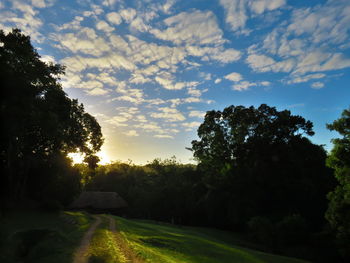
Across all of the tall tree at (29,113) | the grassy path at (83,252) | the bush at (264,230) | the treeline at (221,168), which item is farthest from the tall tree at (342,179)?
the tall tree at (29,113)

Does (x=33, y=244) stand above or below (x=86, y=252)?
below

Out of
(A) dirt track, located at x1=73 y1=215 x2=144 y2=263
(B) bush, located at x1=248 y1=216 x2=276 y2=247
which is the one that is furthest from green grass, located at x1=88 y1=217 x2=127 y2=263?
(B) bush, located at x1=248 y1=216 x2=276 y2=247

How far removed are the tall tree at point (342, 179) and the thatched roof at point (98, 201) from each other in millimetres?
39644

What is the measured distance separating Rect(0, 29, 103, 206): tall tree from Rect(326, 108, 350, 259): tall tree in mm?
24988

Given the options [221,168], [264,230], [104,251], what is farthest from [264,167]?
[104,251]

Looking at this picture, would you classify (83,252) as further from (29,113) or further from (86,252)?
(29,113)

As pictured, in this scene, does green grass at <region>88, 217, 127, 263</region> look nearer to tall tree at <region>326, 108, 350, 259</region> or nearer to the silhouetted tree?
tall tree at <region>326, 108, 350, 259</region>

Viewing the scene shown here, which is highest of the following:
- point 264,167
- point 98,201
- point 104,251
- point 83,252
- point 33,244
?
point 264,167

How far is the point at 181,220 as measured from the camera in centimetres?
4984

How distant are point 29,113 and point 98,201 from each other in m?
32.7

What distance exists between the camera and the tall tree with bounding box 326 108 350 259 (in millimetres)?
20875

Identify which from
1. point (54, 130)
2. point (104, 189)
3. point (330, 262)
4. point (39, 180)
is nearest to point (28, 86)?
point (54, 130)

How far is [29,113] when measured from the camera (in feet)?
73.7

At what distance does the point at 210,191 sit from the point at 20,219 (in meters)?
27.2
